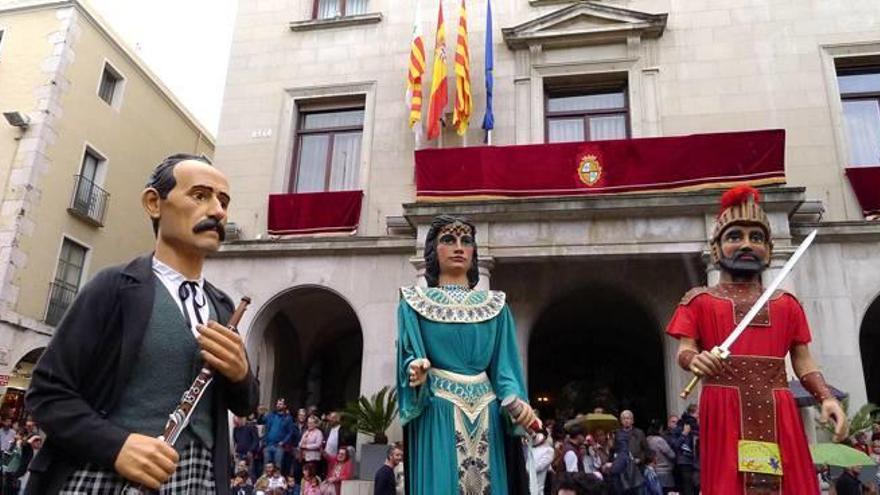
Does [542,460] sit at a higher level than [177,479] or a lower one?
higher

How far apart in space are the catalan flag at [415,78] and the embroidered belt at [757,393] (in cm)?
1054

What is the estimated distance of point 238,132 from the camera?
51.0 feet

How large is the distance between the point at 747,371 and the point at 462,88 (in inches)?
415

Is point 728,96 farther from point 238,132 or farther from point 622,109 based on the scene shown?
point 238,132

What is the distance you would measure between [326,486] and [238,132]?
8588mm

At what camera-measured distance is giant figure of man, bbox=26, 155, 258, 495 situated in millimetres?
1979

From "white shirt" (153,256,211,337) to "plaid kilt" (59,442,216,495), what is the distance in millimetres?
439

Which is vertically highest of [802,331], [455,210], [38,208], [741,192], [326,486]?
[38,208]

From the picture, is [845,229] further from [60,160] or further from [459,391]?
[60,160]

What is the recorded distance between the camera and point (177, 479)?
2164 mm

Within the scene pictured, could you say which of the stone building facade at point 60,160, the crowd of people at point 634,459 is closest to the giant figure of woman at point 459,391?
the crowd of people at point 634,459

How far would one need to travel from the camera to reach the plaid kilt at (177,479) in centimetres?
202

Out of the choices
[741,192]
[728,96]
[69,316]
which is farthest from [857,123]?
[69,316]

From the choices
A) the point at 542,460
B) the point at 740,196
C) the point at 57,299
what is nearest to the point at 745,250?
the point at 740,196
